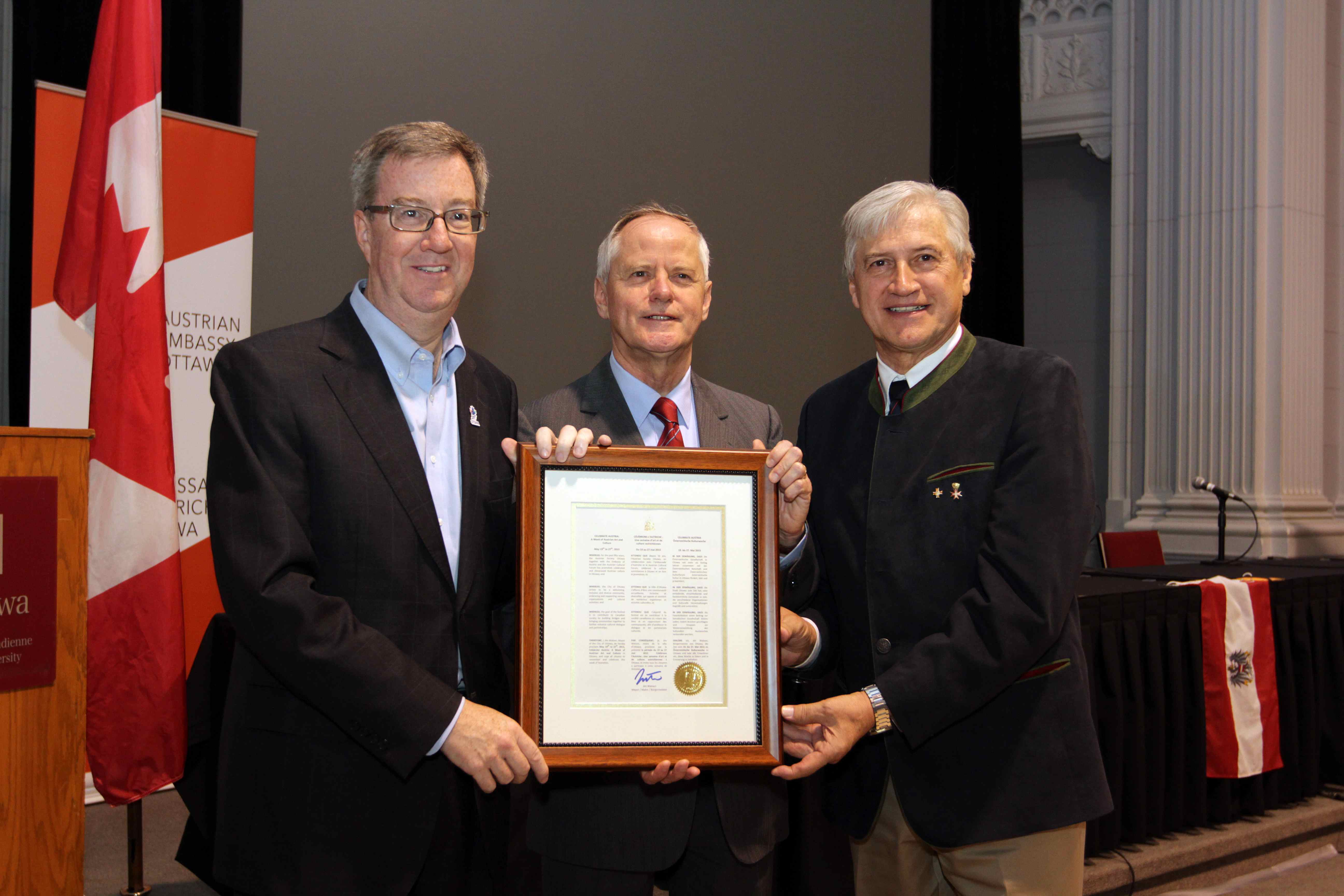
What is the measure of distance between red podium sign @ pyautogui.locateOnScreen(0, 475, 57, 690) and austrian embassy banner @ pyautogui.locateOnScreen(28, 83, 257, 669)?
1.14m

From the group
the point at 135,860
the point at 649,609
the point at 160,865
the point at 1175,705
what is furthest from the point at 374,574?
the point at 1175,705

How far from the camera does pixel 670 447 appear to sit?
1.85 meters

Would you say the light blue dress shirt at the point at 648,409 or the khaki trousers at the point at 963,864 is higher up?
the light blue dress shirt at the point at 648,409

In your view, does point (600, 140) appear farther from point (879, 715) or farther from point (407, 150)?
point (879, 715)

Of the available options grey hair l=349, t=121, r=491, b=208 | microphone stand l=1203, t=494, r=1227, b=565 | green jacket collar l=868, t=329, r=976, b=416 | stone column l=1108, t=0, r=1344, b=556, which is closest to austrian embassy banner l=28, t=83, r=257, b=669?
grey hair l=349, t=121, r=491, b=208

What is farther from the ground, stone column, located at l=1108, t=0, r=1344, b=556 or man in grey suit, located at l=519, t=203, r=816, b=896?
stone column, located at l=1108, t=0, r=1344, b=556

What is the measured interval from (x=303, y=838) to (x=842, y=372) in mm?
4947

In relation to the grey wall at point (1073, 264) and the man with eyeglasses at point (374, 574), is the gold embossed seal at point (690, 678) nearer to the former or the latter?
the man with eyeglasses at point (374, 574)

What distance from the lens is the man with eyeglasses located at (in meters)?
1.50

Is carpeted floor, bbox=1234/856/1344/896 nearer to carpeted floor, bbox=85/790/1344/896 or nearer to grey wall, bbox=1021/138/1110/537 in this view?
carpeted floor, bbox=85/790/1344/896

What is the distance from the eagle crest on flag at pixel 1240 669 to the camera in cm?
397

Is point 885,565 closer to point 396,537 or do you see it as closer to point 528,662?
point 528,662

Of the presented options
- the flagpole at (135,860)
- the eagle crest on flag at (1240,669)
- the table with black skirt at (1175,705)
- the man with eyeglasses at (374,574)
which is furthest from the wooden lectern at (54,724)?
the eagle crest on flag at (1240,669)

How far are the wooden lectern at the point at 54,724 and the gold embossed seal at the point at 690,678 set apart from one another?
1.62 m
